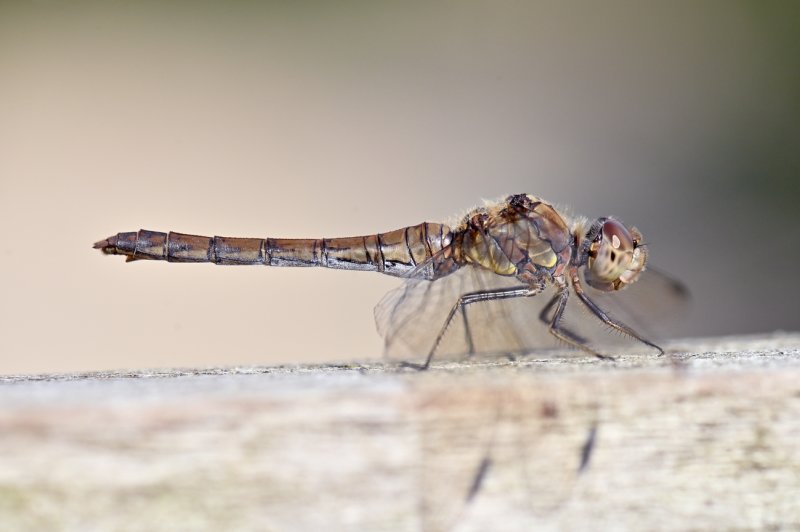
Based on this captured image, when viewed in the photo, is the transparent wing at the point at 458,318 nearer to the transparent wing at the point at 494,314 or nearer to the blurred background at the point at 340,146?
the transparent wing at the point at 494,314

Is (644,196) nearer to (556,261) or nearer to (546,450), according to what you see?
(556,261)

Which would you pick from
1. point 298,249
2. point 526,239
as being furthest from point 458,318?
point 298,249

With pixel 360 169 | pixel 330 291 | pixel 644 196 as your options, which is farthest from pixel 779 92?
pixel 330 291

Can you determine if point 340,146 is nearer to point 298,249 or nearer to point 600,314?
point 298,249

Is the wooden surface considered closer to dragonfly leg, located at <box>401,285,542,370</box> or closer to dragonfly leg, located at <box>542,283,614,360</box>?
dragonfly leg, located at <box>542,283,614,360</box>

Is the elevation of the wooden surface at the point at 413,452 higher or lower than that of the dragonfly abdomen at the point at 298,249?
lower

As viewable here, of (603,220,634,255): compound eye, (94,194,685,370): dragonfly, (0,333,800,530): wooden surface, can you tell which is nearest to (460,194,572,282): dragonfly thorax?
(94,194,685,370): dragonfly

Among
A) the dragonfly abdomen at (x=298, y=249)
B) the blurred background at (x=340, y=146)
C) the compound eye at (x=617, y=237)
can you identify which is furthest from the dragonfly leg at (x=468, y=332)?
the blurred background at (x=340, y=146)
